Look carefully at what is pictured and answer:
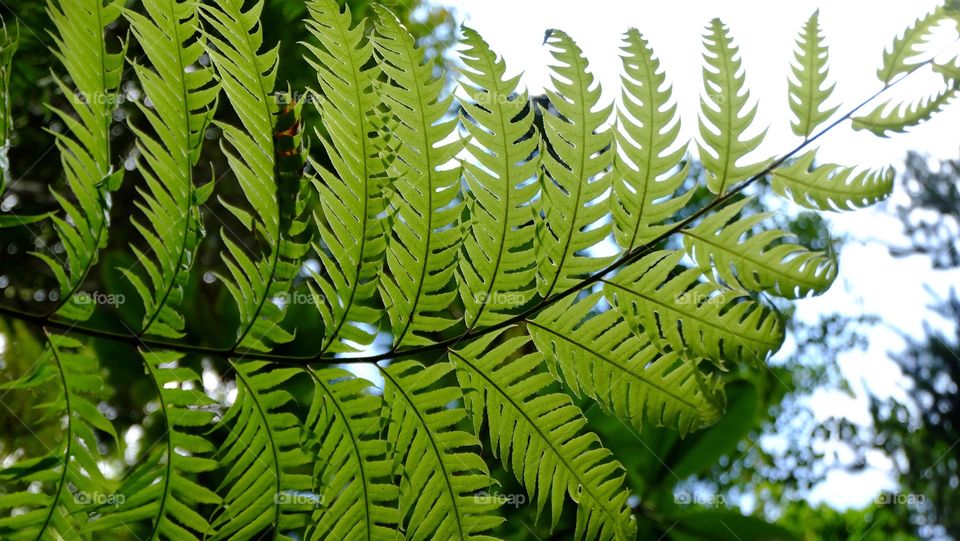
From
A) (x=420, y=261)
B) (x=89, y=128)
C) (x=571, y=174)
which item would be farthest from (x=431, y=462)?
(x=89, y=128)

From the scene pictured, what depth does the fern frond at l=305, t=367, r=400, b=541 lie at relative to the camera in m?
0.60

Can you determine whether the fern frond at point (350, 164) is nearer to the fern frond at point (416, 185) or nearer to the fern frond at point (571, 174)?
the fern frond at point (416, 185)

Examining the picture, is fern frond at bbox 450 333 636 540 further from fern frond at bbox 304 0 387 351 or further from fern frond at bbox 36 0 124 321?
fern frond at bbox 36 0 124 321

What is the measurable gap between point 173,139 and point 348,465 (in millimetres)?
302

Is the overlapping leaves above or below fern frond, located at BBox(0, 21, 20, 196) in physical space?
below

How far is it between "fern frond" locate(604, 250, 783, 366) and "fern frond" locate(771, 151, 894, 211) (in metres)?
0.09

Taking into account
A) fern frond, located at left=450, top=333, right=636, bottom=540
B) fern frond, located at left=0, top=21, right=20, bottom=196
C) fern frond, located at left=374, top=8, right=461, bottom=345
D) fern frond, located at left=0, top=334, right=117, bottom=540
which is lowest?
fern frond, located at left=450, top=333, right=636, bottom=540

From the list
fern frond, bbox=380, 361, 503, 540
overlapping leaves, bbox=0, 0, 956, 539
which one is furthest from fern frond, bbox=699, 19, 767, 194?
fern frond, bbox=380, 361, 503, 540

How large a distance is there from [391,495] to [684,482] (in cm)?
102

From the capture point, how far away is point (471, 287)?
2.10 feet

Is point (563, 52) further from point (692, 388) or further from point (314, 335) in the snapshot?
point (314, 335)

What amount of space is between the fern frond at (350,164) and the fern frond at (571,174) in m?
0.14

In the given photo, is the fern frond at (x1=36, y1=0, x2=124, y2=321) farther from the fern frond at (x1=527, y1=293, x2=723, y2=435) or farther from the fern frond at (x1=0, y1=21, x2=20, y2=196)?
the fern frond at (x1=527, y1=293, x2=723, y2=435)

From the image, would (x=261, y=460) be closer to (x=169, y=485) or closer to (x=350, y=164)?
(x=169, y=485)
